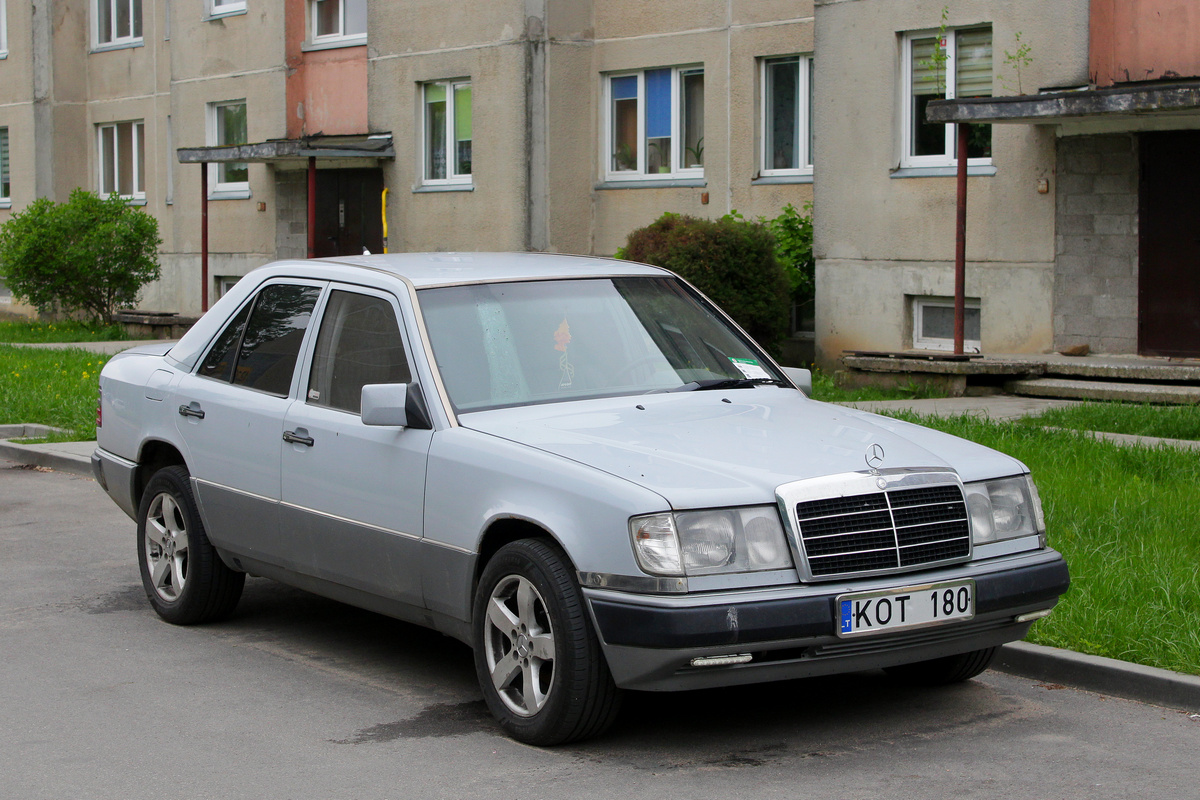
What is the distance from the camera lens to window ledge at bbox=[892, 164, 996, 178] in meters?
16.1

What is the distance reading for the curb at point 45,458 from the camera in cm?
1217

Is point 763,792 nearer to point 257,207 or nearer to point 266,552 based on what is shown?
point 266,552

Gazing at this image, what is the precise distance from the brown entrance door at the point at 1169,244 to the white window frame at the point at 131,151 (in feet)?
67.5

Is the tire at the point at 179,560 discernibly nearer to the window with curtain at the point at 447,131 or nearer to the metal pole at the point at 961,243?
the metal pole at the point at 961,243

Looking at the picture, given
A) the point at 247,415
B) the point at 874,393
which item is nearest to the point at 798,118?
the point at 874,393

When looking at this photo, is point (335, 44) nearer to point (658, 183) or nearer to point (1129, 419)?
point (658, 183)

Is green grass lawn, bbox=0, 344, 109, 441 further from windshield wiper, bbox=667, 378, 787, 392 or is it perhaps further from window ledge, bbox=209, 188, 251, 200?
windshield wiper, bbox=667, 378, 787, 392

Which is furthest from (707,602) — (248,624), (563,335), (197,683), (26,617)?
(26,617)

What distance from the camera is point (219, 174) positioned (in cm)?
2723

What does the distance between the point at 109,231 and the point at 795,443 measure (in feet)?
75.1

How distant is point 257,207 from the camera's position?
84.9 ft

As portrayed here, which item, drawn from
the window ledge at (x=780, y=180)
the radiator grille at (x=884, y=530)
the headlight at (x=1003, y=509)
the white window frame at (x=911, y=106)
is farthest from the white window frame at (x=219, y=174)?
the radiator grille at (x=884, y=530)

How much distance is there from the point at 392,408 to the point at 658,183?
1518 cm

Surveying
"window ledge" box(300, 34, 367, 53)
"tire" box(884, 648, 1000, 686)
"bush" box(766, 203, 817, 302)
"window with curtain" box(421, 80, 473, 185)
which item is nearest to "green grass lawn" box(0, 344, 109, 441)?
"window with curtain" box(421, 80, 473, 185)
